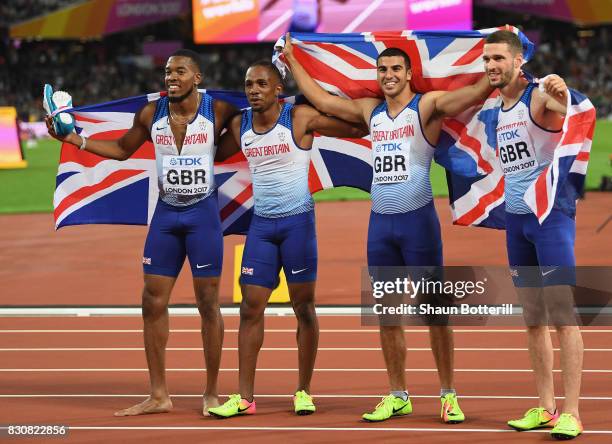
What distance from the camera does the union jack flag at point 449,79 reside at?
8.15 meters

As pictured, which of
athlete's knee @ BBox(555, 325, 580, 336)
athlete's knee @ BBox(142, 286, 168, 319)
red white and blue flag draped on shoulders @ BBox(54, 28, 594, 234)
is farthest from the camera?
red white and blue flag draped on shoulders @ BBox(54, 28, 594, 234)

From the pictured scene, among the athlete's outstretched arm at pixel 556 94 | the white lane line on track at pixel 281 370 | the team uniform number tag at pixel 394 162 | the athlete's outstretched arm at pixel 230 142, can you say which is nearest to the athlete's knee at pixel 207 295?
the athlete's outstretched arm at pixel 230 142

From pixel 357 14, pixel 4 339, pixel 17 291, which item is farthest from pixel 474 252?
pixel 357 14

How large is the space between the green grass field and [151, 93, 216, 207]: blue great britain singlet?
43.8ft

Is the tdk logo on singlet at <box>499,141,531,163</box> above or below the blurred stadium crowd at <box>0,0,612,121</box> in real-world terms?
below

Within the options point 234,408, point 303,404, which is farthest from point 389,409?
Answer: point 234,408

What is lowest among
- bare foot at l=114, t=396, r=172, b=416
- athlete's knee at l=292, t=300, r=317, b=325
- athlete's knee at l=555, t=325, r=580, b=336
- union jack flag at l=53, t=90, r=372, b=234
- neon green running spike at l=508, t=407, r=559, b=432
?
neon green running spike at l=508, t=407, r=559, b=432

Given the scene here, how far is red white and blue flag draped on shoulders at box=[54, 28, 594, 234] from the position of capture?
8289 millimetres

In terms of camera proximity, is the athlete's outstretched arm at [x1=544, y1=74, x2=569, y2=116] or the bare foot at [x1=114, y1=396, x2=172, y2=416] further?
the bare foot at [x1=114, y1=396, x2=172, y2=416]

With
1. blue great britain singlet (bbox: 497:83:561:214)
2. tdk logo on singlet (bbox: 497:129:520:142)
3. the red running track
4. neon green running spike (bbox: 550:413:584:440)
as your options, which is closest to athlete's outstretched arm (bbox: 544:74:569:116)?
blue great britain singlet (bbox: 497:83:561:214)

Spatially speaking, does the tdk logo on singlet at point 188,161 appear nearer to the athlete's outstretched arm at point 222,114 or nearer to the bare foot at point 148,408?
the athlete's outstretched arm at point 222,114

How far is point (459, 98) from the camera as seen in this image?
7.62 meters

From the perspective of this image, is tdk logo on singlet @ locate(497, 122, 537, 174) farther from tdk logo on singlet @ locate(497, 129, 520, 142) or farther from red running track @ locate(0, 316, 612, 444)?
red running track @ locate(0, 316, 612, 444)

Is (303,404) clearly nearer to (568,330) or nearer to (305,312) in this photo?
(305,312)
